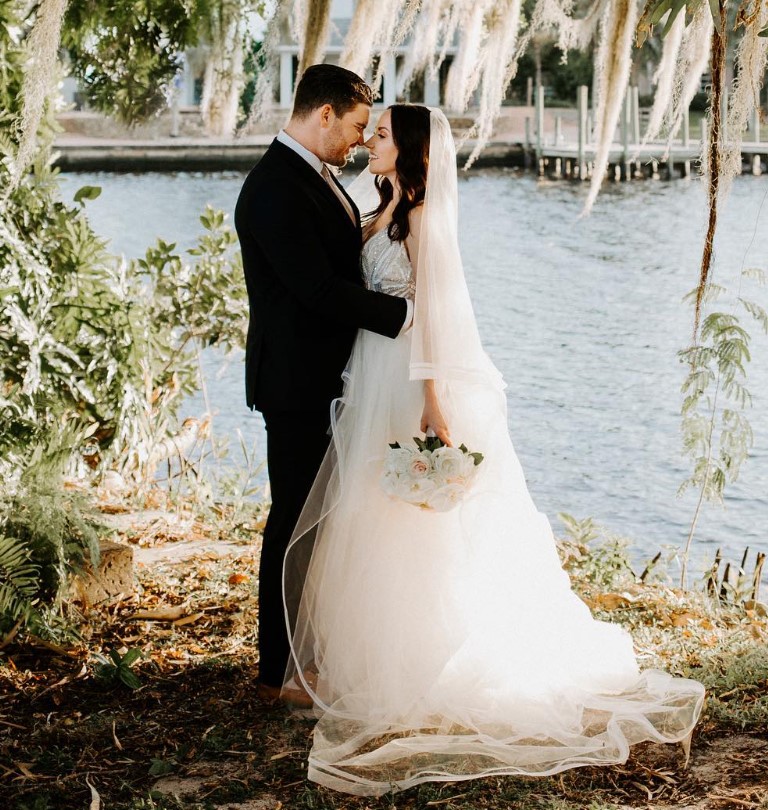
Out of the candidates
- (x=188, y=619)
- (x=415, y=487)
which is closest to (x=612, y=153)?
(x=188, y=619)

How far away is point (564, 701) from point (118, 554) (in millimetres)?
1666

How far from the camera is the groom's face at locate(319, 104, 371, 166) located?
299 centimetres

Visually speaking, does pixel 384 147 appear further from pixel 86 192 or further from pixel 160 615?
pixel 86 192

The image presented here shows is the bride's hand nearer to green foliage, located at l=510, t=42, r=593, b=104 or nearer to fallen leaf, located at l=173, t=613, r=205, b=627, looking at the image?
fallen leaf, located at l=173, t=613, r=205, b=627

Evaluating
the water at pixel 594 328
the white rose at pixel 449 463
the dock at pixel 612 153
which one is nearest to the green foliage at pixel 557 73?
the dock at pixel 612 153

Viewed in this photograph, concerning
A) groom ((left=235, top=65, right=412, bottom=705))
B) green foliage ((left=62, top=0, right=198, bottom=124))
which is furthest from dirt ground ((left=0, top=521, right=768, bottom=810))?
green foliage ((left=62, top=0, right=198, bottom=124))

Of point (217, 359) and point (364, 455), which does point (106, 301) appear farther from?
point (217, 359)

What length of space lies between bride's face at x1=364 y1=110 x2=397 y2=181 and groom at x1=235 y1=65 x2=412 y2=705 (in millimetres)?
51

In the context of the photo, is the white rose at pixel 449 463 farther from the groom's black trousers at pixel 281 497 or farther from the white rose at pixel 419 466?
the groom's black trousers at pixel 281 497

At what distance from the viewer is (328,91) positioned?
9.75 feet

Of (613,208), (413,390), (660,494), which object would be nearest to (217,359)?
(660,494)

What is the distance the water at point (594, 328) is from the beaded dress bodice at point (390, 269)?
813 mm

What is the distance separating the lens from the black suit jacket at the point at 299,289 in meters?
2.87

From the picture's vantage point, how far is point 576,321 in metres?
15.1
